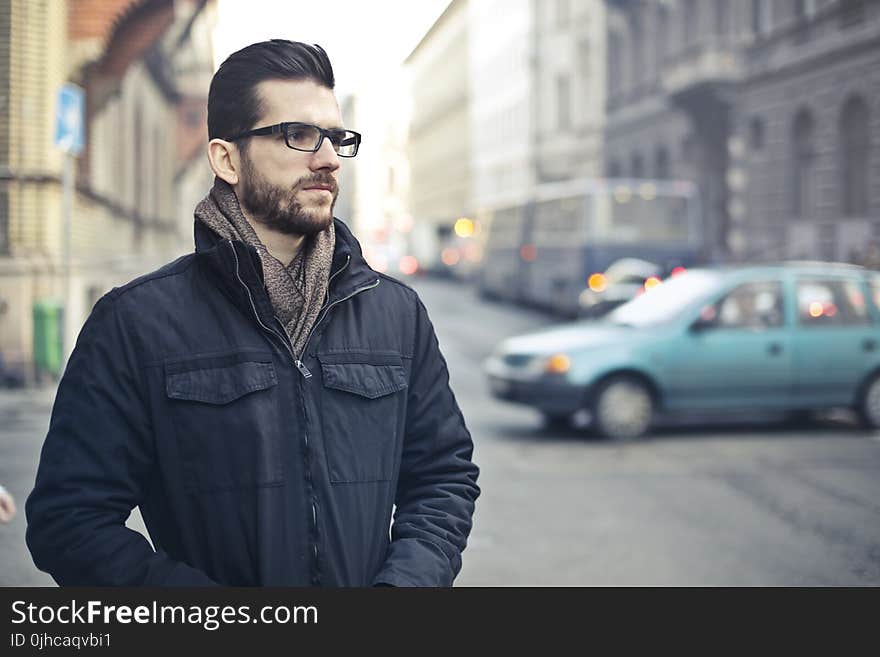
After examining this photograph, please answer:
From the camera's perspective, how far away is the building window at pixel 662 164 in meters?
39.1

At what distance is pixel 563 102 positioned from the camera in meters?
55.5

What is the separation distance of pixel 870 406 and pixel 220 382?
10335mm

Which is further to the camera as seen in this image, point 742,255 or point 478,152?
point 478,152

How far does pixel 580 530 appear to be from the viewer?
24.7 feet

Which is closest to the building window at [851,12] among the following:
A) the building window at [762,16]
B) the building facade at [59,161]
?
the building window at [762,16]

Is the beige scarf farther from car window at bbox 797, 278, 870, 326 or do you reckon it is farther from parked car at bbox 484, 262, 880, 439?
car window at bbox 797, 278, 870, 326

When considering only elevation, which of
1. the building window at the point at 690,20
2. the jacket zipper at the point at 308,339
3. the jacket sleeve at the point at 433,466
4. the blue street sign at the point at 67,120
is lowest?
the jacket sleeve at the point at 433,466

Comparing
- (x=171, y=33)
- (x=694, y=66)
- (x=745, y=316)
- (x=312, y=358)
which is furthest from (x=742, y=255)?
(x=312, y=358)

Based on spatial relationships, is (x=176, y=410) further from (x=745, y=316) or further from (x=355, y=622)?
(x=745, y=316)

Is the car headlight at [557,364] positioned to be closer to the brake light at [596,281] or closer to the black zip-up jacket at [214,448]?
the black zip-up jacket at [214,448]

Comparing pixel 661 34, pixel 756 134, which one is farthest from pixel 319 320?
pixel 661 34

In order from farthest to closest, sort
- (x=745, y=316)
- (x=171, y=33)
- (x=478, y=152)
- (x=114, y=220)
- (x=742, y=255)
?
(x=478, y=152) < (x=742, y=255) < (x=171, y=33) < (x=114, y=220) < (x=745, y=316)

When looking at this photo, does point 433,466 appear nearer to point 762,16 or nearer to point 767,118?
point 767,118

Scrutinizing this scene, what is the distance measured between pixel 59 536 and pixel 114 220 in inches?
752
